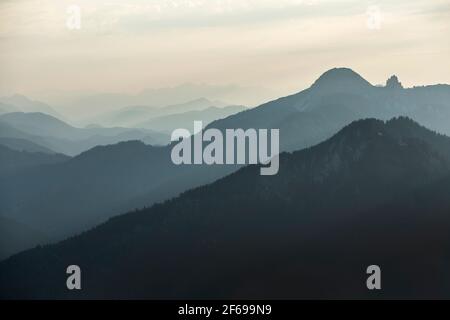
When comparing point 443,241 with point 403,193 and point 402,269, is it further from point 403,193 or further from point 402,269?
point 402,269

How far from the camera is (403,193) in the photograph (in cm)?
19250

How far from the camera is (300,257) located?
170 meters

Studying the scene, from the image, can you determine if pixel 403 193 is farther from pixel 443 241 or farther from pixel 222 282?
pixel 222 282

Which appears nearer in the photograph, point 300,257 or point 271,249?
point 300,257

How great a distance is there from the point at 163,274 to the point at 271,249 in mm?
34945
